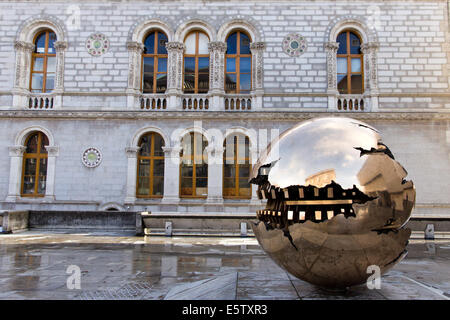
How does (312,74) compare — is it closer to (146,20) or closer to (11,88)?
(146,20)

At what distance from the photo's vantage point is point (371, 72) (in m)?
17.5

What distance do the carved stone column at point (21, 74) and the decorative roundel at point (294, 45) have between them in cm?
1324

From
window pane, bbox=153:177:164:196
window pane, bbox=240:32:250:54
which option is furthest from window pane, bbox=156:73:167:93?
window pane, bbox=153:177:164:196

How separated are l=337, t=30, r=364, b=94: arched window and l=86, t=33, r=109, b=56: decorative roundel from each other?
12.1 metres

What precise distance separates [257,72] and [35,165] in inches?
484

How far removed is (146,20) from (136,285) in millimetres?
15705

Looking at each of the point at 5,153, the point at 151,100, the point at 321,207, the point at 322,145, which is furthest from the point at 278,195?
the point at 5,153

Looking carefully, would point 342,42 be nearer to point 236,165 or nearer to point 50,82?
point 236,165

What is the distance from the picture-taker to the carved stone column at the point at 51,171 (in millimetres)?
16984

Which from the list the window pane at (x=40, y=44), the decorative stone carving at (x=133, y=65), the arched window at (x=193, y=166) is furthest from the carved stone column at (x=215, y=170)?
the window pane at (x=40, y=44)

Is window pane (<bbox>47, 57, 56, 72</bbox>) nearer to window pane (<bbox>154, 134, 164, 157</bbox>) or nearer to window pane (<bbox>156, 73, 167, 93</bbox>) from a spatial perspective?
window pane (<bbox>156, 73, 167, 93</bbox>)

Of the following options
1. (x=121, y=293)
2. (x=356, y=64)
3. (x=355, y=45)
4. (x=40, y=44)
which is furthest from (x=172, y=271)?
(x=40, y=44)

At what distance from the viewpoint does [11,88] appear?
57.9 ft

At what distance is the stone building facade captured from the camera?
17.0 m
